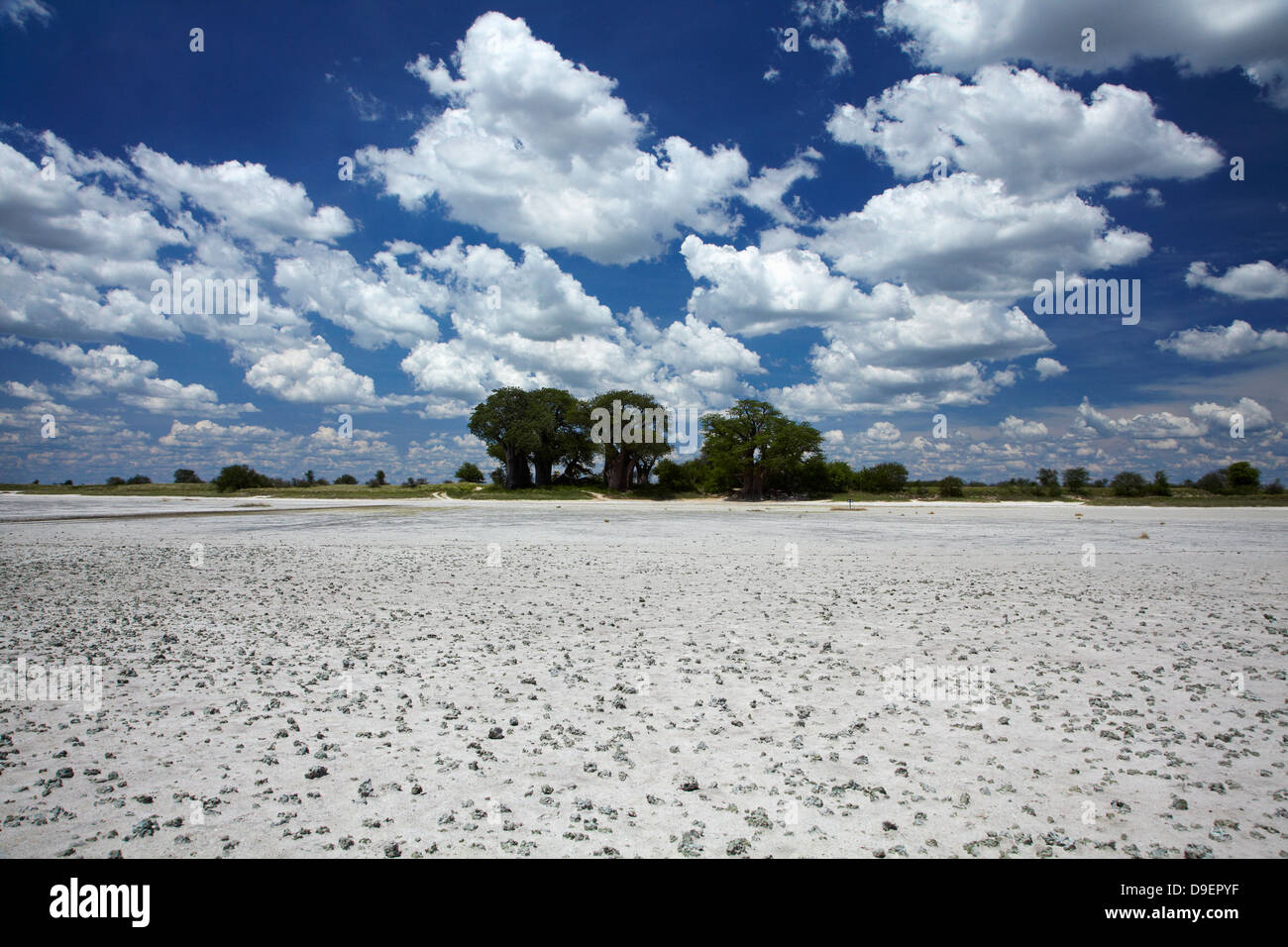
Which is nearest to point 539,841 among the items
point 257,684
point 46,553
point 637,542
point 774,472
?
point 257,684

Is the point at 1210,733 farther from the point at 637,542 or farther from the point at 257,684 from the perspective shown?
the point at 637,542

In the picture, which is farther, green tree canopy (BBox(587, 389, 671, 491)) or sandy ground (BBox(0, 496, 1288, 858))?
green tree canopy (BBox(587, 389, 671, 491))

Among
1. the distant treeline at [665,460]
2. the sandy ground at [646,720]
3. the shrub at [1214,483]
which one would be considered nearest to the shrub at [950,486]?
the distant treeline at [665,460]

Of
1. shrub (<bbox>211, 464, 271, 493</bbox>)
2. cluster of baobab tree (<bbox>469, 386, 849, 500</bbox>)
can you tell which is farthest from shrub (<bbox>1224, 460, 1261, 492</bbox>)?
shrub (<bbox>211, 464, 271, 493</bbox>)

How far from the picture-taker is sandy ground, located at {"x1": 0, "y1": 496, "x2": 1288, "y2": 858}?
4426 millimetres

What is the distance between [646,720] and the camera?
6.50m

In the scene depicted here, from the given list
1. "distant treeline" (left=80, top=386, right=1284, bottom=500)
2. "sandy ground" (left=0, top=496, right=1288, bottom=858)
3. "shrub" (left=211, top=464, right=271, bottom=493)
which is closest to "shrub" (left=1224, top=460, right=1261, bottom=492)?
"distant treeline" (left=80, top=386, right=1284, bottom=500)

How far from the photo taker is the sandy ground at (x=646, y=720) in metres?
4.43

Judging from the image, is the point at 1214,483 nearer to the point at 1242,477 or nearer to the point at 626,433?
the point at 1242,477

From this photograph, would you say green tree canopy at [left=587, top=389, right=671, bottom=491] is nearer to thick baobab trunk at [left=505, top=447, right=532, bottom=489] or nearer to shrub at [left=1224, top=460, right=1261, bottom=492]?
thick baobab trunk at [left=505, top=447, right=532, bottom=489]

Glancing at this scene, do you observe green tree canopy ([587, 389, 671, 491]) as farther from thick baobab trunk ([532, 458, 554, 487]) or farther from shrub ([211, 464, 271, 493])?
shrub ([211, 464, 271, 493])

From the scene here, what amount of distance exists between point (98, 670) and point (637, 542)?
1758 cm

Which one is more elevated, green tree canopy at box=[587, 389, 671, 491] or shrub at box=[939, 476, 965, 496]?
green tree canopy at box=[587, 389, 671, 491]

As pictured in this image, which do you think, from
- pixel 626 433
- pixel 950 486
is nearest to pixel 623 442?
pixel 626 433
